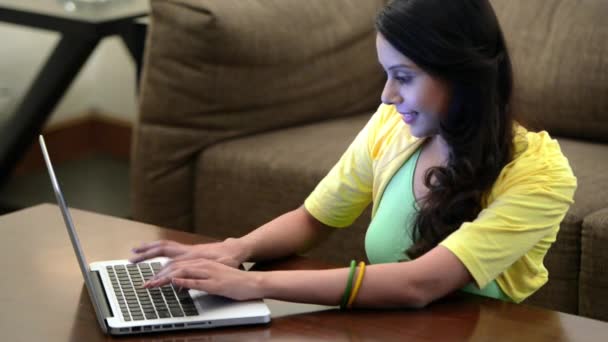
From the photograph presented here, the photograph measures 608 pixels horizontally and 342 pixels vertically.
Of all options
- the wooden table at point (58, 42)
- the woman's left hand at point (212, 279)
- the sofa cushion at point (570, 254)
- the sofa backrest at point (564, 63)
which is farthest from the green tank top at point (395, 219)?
the wooden table at point (58, 42)

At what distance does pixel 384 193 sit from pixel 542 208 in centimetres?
25

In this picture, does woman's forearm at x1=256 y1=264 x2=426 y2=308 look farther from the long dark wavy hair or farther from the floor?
the floor

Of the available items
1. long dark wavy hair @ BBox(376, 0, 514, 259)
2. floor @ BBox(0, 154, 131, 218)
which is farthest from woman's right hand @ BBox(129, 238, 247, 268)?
floor @ BBox(0, 154, 131, 218)

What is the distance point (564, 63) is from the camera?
2.27 metres

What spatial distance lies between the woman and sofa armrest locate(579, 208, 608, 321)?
473 millimetres

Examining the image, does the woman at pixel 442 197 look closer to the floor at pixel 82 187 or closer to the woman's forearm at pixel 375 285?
the woman's forearm at pixel 375 285

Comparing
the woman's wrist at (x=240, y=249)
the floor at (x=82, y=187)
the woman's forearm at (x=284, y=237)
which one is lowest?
the floor at (x=82, y=187)

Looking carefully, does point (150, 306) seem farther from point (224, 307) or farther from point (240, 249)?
point (240, 249)

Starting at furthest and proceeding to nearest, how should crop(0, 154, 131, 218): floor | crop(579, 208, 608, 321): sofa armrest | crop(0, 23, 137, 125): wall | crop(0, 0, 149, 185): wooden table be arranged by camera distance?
crop(0, 23, 137, 125): wall
crop(0, 154, 131, 218): floor
crop(0, 0, 149, 185): wooden table
crop(579, 208, 608, 321): sofa armrest

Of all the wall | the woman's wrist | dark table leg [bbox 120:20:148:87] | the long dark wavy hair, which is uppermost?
the long dark wavy hair

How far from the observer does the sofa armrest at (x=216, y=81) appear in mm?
2201

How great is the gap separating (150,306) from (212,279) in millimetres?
76

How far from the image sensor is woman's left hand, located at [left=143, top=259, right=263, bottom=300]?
3.84 ft

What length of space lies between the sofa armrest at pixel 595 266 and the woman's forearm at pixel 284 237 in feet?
1.74
